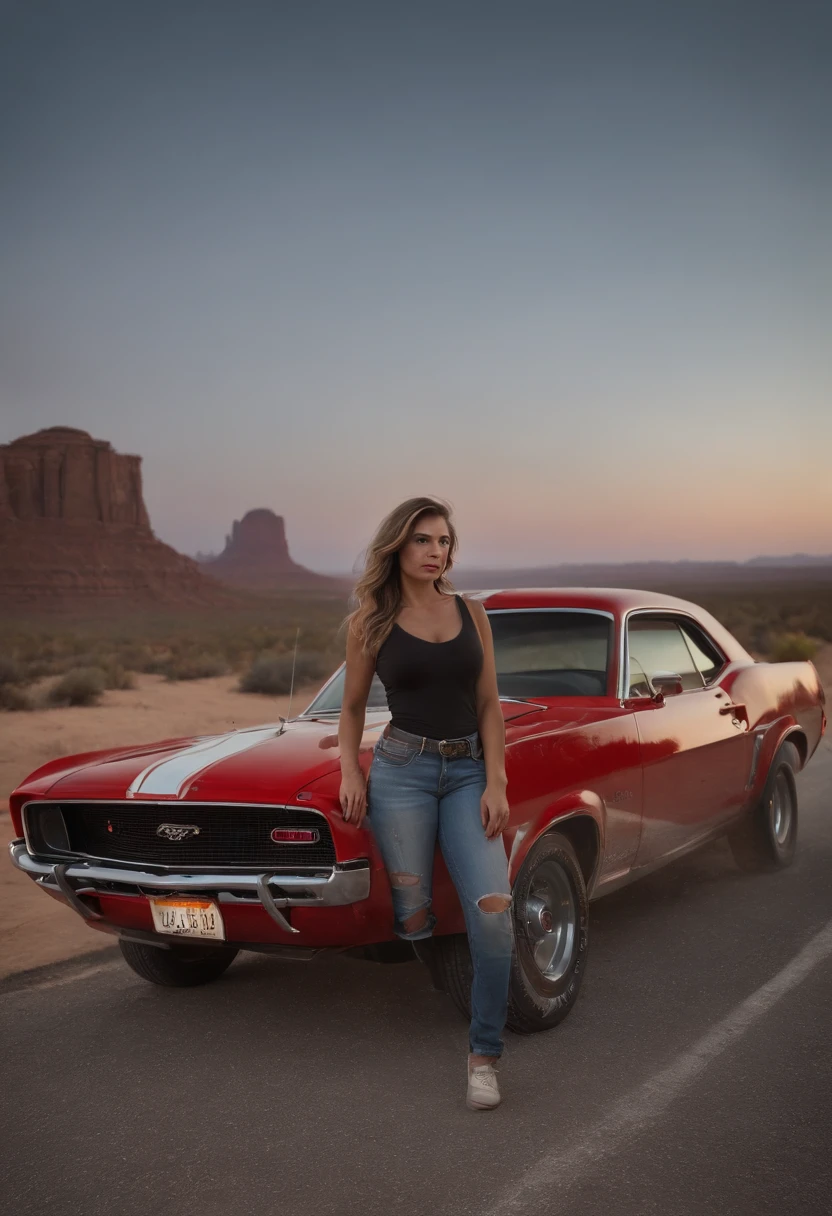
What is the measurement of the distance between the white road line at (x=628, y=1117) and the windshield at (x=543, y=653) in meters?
1.64

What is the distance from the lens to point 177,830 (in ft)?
12.7

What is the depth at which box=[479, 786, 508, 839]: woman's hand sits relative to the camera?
3.46 metres

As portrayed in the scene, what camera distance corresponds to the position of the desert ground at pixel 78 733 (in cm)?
580

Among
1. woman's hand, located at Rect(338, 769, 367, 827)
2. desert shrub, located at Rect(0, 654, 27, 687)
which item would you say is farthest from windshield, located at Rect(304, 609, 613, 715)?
desert shrub, located at Rect(0, 654, 27, 687)

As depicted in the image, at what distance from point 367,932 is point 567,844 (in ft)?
3.19

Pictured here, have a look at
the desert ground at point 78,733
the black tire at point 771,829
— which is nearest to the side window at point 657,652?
the black tire at point 771,829

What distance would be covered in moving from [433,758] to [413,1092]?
3.67 ft

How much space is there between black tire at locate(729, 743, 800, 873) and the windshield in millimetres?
1600

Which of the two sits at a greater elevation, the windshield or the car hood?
the windshield

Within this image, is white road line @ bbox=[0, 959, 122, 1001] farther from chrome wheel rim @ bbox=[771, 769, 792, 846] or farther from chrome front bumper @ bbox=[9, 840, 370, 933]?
chrome wheel rim @ bbox=[771, 769, 792, 846]

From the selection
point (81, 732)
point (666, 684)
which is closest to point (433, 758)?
point (666, 684)

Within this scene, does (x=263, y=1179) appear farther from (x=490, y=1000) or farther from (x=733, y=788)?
(x=733, y=788)

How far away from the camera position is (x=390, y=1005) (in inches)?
175

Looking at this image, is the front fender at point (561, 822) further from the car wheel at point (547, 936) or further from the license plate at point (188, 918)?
the license plate at point (188, 918)
